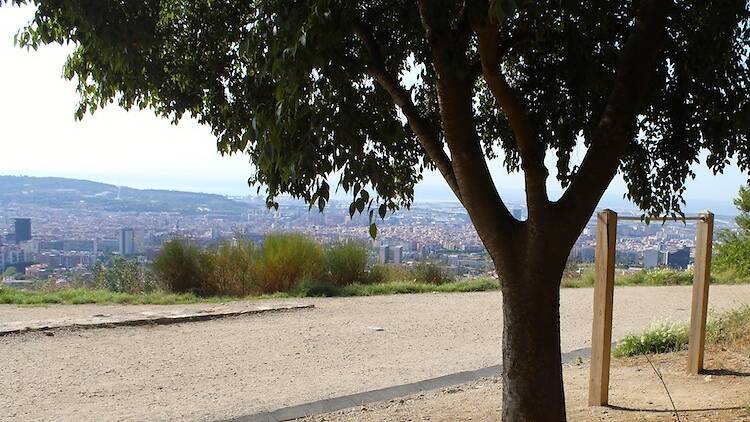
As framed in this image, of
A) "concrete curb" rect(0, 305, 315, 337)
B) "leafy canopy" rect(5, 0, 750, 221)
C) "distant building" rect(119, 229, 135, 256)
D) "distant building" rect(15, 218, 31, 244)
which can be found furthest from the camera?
"distant building" rect(15, 218, 31, 244)

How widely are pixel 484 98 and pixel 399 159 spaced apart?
3.23ft

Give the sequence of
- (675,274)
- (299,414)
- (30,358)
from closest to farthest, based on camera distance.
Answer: (299,414)
(30,358)
(675,274)

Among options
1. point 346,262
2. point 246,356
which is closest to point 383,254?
point 346,262

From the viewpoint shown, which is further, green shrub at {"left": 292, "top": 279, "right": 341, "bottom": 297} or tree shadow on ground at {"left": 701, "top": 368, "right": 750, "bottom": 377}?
green shrub at {"left": 292, "top": 279, "right": 341, "bottom": 297}

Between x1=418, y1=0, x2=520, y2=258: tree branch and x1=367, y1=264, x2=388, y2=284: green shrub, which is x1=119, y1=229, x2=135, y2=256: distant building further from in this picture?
x1=418, y1=0, x2=520, y2=258: tree branch

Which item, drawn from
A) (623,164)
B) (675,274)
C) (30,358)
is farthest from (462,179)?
(675,274)

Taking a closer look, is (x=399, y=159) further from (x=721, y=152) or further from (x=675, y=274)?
(x=675, y=274)

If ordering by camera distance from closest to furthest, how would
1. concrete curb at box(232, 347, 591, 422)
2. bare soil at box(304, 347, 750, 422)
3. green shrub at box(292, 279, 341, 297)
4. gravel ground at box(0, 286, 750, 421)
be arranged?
bare soil at box(304, 347, 750, 422)
concrete curb at box(232, 347, 591, 422)
gravel ground at box(0, 286, 750, 421)
green shrub at box(292, 279, 341, 297)

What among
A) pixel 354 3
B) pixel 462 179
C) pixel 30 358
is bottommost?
pixel 30 358

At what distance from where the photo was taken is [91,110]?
19.0 feet

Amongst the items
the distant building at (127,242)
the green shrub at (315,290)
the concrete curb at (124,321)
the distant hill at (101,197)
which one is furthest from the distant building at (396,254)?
the distant hill at (101,197)

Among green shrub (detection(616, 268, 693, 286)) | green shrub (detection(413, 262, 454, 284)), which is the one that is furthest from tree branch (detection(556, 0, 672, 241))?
green shrub (detection(616, 268, 693, 286))

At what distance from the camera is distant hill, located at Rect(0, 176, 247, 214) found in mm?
23375

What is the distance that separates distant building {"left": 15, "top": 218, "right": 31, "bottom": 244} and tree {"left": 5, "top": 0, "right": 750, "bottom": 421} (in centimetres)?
1442
